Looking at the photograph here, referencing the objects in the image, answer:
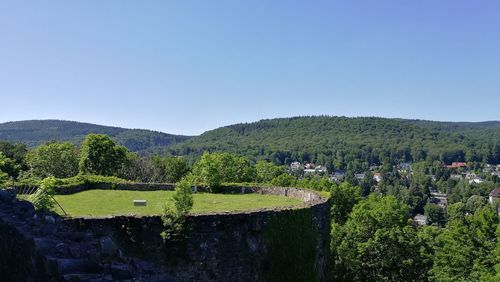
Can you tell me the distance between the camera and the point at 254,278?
55.3ft

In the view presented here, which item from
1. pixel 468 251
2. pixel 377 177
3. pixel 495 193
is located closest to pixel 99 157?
pixel 468 251

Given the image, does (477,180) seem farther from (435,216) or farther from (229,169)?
(229,169)

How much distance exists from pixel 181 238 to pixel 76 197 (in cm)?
903

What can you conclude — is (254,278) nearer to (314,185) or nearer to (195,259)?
(195,259)

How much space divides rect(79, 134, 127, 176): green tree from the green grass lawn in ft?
85.0

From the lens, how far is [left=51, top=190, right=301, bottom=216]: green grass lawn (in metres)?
17.9

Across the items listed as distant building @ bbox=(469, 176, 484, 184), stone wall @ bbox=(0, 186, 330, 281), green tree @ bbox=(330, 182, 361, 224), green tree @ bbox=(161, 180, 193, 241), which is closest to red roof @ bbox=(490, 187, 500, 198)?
distant building @ bbox=(469, 176, 484, 184)

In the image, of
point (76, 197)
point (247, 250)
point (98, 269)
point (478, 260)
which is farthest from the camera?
point (478, 260)

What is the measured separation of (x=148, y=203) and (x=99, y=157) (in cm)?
3208

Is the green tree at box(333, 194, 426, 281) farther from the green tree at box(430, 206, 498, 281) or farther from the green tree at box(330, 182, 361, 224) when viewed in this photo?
the green tree at box(330, 182, 361, 224)

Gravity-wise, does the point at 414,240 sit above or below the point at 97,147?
below

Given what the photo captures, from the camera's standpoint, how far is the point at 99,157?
50.4 m

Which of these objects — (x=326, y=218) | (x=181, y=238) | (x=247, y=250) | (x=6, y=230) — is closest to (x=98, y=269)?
(x=6, y=230)

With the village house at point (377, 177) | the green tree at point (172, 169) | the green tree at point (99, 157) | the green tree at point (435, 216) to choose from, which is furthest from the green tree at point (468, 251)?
the village house at point (377, 177)
